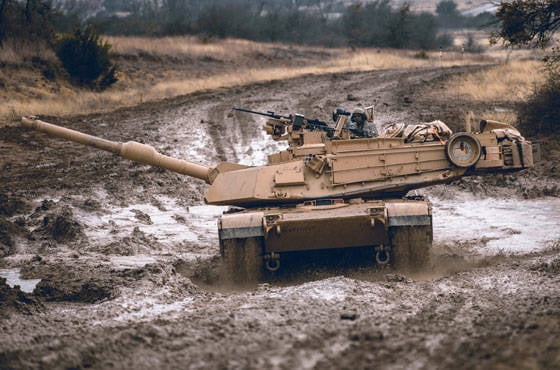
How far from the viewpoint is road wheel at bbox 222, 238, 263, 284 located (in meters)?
10.9

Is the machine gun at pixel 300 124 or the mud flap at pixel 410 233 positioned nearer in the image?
the mud flap at pixel 410 233

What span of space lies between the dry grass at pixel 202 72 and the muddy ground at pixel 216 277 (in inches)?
79.2

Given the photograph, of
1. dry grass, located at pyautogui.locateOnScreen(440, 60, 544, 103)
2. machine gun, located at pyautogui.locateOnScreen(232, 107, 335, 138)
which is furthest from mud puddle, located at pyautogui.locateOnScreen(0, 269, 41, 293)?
dry grass, located at pyautogui.locateOnScreen(440, 60, 544, 103)

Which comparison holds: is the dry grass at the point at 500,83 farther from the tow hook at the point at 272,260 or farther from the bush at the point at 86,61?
the tow hook at the point at 272,260

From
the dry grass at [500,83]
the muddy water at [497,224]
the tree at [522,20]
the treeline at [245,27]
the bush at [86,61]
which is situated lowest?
the muddy water at [497,224]

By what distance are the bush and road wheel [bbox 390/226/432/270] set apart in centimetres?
2024

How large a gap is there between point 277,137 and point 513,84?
15187mm

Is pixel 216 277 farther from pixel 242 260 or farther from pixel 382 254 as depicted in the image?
pixel 382 254

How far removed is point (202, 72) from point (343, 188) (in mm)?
23335

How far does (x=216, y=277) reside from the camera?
38.6 ft

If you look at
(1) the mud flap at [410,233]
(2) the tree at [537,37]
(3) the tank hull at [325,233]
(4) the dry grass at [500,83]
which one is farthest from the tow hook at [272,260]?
(4) the dry grass at [500,83]

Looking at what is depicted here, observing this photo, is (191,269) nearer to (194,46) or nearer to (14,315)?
(14,315)

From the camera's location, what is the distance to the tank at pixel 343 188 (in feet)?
35.2

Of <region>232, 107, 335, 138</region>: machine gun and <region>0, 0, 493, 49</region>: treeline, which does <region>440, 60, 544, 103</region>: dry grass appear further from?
<region>0, 0, 493, 49</region>: treeline
